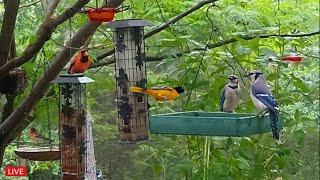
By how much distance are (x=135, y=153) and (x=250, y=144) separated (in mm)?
2274

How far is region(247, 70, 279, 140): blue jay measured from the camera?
8.66ft

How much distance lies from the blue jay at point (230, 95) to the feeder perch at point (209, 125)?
0.35 metres

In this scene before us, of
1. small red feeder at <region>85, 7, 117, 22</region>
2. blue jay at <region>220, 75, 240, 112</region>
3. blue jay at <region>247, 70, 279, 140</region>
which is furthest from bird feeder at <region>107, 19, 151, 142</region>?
small red feeder at <region>85, 7, 117, 22</region>

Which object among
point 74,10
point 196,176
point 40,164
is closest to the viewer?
point 74,10

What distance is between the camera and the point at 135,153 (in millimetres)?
5461

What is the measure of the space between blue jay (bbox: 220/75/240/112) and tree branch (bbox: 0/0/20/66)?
0.98m

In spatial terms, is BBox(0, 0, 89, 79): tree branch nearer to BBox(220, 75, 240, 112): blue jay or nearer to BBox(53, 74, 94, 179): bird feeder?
BBox(53, 74, 94, 179): bird feeder

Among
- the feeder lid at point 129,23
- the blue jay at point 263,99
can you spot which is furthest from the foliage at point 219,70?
the feeder lid at point 129,23

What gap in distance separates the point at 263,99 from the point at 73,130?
81 cm

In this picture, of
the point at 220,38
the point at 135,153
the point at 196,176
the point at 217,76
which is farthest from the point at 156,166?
the point at 135,153

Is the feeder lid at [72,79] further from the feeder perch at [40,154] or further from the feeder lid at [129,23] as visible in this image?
the feeder perch at [40,154]

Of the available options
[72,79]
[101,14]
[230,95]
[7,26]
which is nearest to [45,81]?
[72,79]

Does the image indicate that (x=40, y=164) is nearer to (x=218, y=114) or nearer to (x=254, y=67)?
(x=254, y=67)

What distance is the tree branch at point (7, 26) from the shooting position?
271 centimetres
